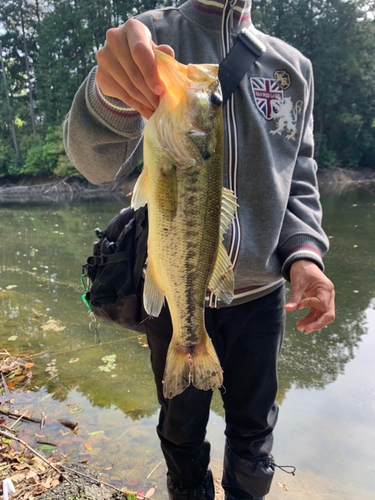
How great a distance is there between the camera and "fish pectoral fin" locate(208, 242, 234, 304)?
1.36 meters

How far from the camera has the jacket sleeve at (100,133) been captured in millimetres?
1505

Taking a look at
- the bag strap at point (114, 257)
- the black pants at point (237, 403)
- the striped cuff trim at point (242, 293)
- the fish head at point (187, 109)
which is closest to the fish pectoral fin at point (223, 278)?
the striped cuff trim at point (242, 293)

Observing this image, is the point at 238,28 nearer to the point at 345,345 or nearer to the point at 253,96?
the point at 253,96

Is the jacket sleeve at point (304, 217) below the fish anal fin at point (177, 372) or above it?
above

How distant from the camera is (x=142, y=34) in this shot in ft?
Answer: 3.46

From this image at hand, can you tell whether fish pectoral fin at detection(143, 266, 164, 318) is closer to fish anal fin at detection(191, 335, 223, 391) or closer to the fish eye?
fish anal fin at detection(191, 335, 223, 391)

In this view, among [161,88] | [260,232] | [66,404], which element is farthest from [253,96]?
[66,404]

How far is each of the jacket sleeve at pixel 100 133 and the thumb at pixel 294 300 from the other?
993mm

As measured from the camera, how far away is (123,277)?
173 centimetres

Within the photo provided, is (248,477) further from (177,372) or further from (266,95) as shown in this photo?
(266,95)

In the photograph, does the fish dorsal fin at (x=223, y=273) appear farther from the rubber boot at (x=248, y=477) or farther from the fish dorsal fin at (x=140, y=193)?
the rubber boot at (x=248, y=477)

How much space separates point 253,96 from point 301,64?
0.44 metres

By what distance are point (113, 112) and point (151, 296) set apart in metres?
0.79

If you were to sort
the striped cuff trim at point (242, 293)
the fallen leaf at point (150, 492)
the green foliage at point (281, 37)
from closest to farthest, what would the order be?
the striped cuff trim at point (242, 293) → the fallen leaf at point (150, 492) → the green foliage at point (281, 37)
